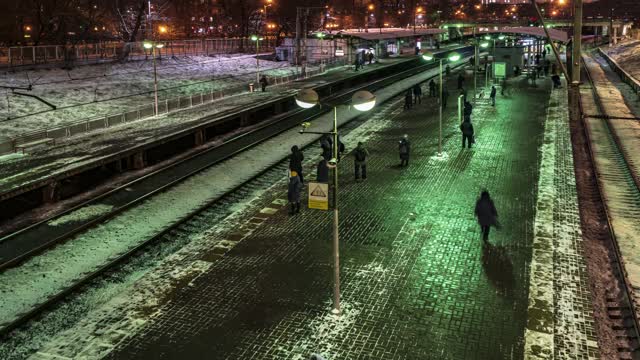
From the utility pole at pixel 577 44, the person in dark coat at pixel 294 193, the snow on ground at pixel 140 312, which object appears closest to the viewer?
the snow on ground at pixel 140 312

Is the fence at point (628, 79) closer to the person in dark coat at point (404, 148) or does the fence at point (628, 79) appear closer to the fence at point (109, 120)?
the person in dark coat at point (404, 148)

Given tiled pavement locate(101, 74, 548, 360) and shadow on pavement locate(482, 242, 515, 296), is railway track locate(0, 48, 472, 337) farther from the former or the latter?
shadow on pavement locate(482, 242, 515, 296)

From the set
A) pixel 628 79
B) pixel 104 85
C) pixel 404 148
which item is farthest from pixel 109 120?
pixel 628 79

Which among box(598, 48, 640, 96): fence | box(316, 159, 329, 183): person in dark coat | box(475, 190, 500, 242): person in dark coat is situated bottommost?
box(475, 190, 500, 242): person in dark coat

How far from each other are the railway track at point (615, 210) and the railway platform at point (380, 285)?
0.55m

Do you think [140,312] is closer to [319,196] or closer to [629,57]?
[319,196]

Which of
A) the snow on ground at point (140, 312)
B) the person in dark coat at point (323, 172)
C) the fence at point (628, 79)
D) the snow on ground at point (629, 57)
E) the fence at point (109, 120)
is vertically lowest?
the snow on ground at point (140, 312)

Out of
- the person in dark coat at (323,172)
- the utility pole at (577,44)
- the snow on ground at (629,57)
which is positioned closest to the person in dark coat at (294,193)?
the person in dark coat at (323,172)

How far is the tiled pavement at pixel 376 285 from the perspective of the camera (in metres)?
10.3

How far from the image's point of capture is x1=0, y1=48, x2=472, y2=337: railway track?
13.0 metres

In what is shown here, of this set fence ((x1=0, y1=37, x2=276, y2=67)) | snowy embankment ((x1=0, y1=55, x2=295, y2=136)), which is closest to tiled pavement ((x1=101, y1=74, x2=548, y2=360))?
snowy embankment ((x1=0, y1=55, x2=295, y2=136))

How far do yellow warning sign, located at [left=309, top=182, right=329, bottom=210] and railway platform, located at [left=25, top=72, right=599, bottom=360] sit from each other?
1874 mm

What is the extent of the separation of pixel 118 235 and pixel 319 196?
7.09m

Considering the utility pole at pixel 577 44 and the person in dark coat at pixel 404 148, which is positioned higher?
the utility pole at pixel 577 44
